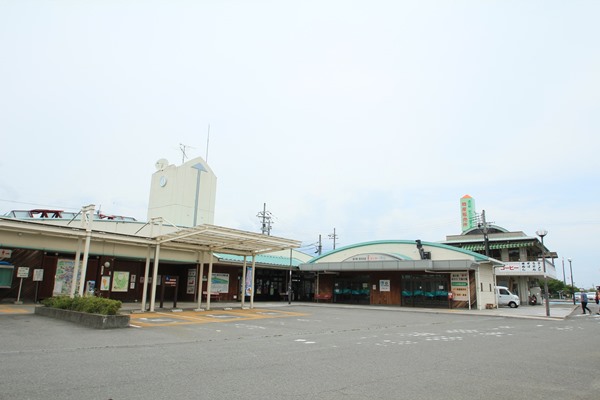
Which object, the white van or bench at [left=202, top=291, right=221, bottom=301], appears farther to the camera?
the white van

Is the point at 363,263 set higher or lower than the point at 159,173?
lower

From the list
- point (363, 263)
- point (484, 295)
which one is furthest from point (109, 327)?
point (484, 295)

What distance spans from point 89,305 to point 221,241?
836cm

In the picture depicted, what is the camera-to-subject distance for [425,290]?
2989cm

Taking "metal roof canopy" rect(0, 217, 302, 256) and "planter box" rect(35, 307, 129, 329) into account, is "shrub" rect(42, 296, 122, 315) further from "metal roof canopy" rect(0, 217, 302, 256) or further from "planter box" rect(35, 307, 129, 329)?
"metal roof canopy" rect(0, 217, 302, 256)

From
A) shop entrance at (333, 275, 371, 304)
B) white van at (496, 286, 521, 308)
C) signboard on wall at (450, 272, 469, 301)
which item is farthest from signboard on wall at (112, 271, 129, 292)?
white van at (496, 286, 521, 308)

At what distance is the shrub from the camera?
13099 mm

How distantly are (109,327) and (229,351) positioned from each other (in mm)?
5456

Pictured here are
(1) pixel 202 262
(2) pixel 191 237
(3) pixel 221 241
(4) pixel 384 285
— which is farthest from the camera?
(4) pixel 384 285

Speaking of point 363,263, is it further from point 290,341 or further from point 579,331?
point 290,341

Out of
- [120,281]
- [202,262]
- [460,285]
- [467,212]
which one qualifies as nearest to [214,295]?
[120,281]

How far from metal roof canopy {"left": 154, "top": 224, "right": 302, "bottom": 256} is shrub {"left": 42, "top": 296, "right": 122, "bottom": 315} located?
5.21 metres

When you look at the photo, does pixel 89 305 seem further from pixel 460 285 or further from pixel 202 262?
pixel 460 285

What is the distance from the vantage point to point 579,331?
15711 millimetres
